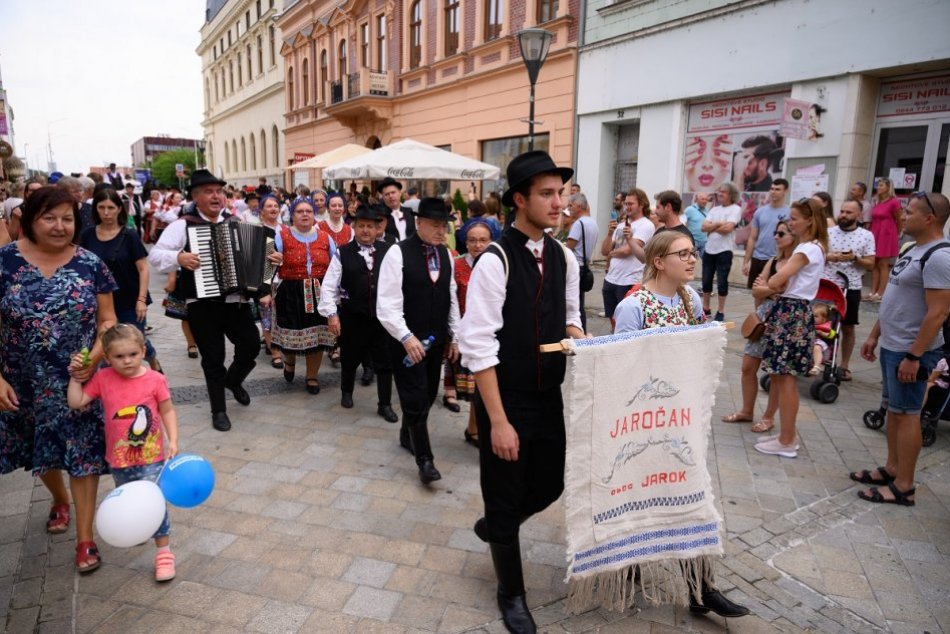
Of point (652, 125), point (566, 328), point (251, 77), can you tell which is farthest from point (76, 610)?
point (251, 77)

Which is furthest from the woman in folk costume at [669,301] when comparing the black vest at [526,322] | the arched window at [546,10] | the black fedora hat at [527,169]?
the arched window at [546,10]

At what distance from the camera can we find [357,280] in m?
5.37

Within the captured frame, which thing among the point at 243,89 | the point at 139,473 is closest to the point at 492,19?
the point at 139,473

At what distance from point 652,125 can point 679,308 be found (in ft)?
35.7

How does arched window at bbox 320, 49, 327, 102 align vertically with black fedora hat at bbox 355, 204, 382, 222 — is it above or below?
above

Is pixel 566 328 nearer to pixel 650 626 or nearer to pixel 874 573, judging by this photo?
pixel 650 626

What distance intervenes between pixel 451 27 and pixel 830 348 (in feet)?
53.6

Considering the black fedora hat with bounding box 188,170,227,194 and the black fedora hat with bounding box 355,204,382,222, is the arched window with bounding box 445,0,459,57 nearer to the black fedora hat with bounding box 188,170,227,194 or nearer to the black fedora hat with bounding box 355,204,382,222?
the black fedora hat with bounding box 355,204,382,222

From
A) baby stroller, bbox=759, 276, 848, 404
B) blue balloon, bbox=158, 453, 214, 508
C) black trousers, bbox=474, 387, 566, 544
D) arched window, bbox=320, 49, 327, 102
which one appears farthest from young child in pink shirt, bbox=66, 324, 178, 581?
arched window, bbox=320, 49, 327, 102

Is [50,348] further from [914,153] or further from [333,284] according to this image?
[914,153]

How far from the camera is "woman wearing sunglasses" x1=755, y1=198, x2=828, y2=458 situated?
424cm

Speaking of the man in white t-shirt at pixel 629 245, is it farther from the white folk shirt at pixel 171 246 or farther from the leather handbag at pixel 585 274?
the white folk shirt at pixel 171 246

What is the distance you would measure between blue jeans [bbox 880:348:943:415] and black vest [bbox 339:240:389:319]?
3853mm

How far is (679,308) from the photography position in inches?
116
